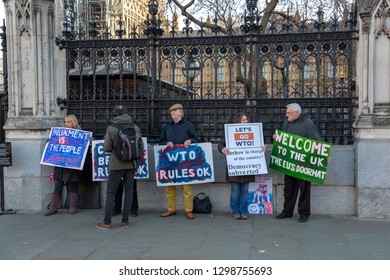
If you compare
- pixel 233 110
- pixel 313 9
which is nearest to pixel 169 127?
pixel 233 110

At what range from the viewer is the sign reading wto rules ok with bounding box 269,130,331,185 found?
23.4ft

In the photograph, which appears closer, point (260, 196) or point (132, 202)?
point (132, 202)

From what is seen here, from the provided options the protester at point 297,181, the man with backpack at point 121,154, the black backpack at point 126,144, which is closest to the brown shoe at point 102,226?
the man with backpack at point 121,154

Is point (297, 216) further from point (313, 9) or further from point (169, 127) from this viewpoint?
point (313, 9)

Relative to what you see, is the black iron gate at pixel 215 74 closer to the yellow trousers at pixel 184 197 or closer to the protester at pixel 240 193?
the protester at pixel 240 193

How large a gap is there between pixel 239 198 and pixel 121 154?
6.92 ft

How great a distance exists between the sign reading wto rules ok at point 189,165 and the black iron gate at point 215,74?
2.35ft

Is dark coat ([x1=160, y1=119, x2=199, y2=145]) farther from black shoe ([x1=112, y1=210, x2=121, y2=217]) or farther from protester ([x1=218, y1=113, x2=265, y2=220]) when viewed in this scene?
black shoe ([x1=112, y1=210, x2=121, y2=217])

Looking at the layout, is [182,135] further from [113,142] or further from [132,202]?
[132,202]

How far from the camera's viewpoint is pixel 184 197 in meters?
7.56

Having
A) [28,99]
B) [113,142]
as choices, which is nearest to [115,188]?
[113,142]

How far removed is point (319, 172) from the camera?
7148mm

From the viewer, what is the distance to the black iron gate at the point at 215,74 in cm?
779

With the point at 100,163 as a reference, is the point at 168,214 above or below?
below
